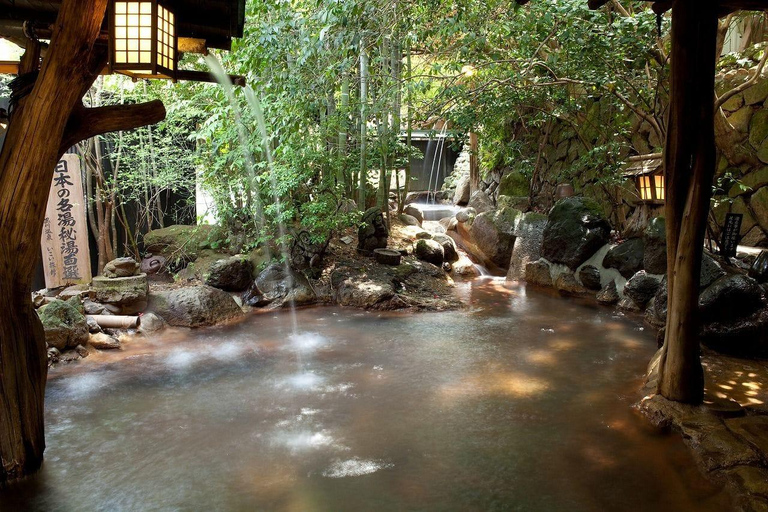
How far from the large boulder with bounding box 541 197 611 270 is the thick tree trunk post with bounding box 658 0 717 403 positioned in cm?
682

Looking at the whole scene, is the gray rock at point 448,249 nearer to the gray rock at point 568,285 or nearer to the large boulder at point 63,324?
the gray rock at point 568,285

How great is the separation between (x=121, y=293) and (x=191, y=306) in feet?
3.77

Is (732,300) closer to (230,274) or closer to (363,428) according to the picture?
(363,428)

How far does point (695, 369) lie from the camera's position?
5.29 m

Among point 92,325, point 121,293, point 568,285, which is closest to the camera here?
point 92,325

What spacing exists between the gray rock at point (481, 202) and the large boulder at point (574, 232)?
4.83 metres

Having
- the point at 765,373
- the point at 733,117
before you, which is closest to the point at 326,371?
the point at 765,373

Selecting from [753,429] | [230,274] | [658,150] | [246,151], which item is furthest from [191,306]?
[658,150]

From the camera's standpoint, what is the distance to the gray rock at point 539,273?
1271 cm

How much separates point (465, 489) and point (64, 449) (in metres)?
3.67

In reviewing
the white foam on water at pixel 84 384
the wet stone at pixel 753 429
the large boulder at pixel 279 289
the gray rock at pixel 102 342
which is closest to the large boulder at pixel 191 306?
the large boulder at pixel 279 289

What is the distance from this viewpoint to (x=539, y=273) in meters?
12.9

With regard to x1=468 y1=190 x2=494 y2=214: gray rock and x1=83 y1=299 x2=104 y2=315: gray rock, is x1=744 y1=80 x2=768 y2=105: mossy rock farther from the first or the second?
x1=83 y1=299 x2=104 y2=315: gray rock

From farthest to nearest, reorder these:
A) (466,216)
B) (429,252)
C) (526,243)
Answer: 1. (466,216)
2. (526,243)
3. (429,252)
